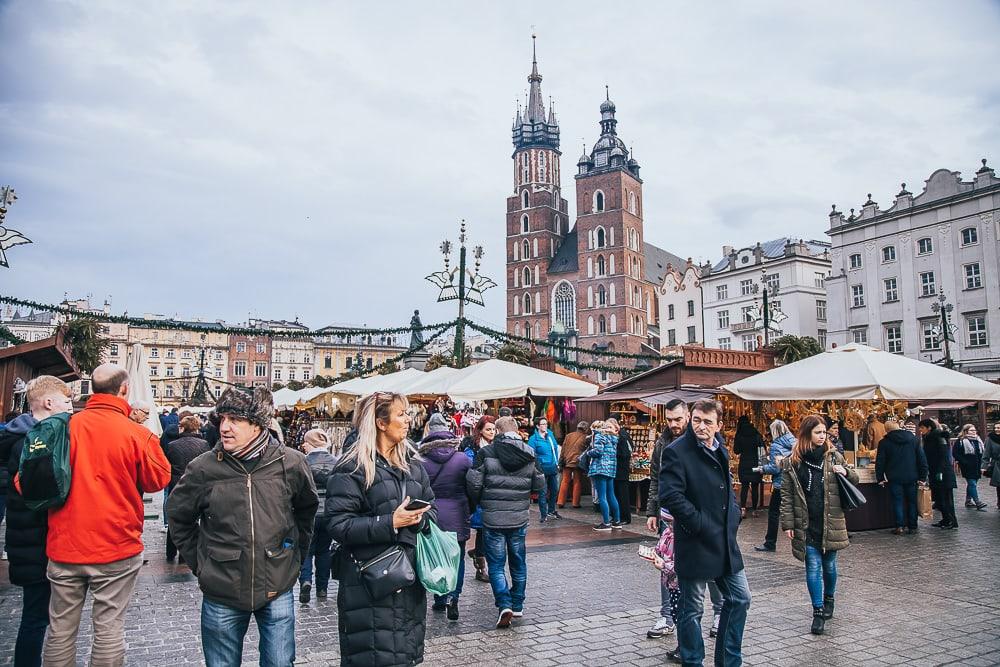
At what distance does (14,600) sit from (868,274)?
4628cm

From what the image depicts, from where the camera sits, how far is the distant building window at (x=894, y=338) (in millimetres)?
42031

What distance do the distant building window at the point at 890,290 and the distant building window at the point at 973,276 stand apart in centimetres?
394

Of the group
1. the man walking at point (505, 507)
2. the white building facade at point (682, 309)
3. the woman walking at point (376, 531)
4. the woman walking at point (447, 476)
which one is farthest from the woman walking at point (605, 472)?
the white building facade at point (682, 309)

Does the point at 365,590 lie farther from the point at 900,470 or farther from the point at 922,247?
the point at 922,247

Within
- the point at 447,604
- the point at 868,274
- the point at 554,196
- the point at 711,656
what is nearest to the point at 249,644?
the point at 447,604

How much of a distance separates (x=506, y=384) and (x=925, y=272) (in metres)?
36.2

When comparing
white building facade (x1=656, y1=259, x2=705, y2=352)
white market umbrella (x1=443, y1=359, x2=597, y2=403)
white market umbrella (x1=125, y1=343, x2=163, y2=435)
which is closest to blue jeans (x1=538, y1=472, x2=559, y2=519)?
white market umbrella (x1=443, y1=359, x2=597, y2=403)

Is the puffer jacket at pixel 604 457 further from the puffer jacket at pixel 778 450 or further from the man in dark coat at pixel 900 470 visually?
the man in dark coat at pixel 900 470

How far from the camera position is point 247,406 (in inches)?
138

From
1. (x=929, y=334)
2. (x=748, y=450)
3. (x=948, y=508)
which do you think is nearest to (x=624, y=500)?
(x=748, y=450)

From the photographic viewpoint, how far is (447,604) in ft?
21.0

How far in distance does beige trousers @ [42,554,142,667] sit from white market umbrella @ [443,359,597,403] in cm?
989

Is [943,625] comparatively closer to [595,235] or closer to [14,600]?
[14,600]

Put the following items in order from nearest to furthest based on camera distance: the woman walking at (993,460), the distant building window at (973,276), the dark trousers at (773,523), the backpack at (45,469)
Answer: the backpack at (45,469), the dark trousers at (773,523), the woman walking at (993,460), the distant building window at (973,276)
